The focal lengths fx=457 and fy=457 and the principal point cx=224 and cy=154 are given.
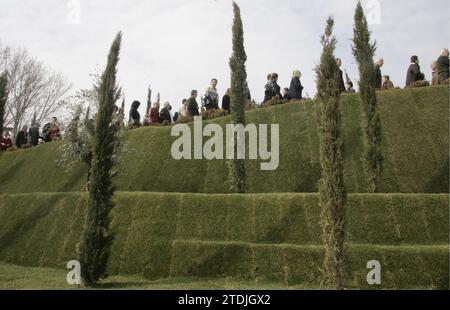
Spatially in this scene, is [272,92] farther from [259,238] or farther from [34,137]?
[34,137]

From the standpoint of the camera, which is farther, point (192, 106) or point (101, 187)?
point (192, 106)

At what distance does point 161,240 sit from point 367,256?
583cm

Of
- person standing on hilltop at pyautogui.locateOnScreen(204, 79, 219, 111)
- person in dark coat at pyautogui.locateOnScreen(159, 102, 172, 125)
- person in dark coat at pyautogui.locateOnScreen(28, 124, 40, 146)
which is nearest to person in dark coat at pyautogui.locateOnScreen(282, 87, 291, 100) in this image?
person standing on hilltop at pyautogui.locateOnScreen(204, 79, 219, 111)

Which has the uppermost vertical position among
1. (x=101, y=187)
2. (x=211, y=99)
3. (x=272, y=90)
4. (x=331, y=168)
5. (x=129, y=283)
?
(x=272, y=90)

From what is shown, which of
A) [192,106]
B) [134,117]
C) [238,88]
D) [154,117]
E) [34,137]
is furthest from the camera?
[34,137]

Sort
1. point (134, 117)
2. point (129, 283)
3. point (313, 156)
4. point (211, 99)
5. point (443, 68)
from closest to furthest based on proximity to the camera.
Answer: point (129, 283)
point (313, 156)
point (443, 68)
point (211, 99)
point (134, 117)

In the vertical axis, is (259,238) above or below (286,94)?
below

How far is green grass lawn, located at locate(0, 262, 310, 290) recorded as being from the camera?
35.9ft

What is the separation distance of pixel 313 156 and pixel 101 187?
31.2ft

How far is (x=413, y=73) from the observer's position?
20688 mm

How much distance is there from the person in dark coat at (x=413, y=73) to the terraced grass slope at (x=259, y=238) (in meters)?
9.61

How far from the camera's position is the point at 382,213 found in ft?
41.2

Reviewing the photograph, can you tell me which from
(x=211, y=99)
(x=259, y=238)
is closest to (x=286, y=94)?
(x=211, y=99)

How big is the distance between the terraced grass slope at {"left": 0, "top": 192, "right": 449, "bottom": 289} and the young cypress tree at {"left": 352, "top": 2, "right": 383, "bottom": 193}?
2553mm
